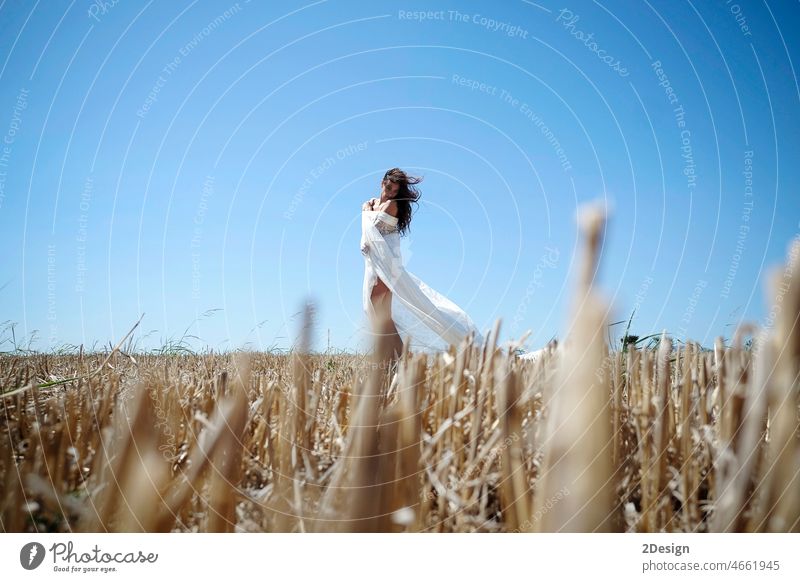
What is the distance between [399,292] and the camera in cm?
604

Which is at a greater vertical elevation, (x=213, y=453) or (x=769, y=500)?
(x=213, y=453)

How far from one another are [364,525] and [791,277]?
1.15 m

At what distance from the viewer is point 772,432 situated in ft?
4.22

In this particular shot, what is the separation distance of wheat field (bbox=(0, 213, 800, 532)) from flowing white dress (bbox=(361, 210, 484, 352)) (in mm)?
4268

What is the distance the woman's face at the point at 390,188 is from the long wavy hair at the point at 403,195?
3 centimetres
